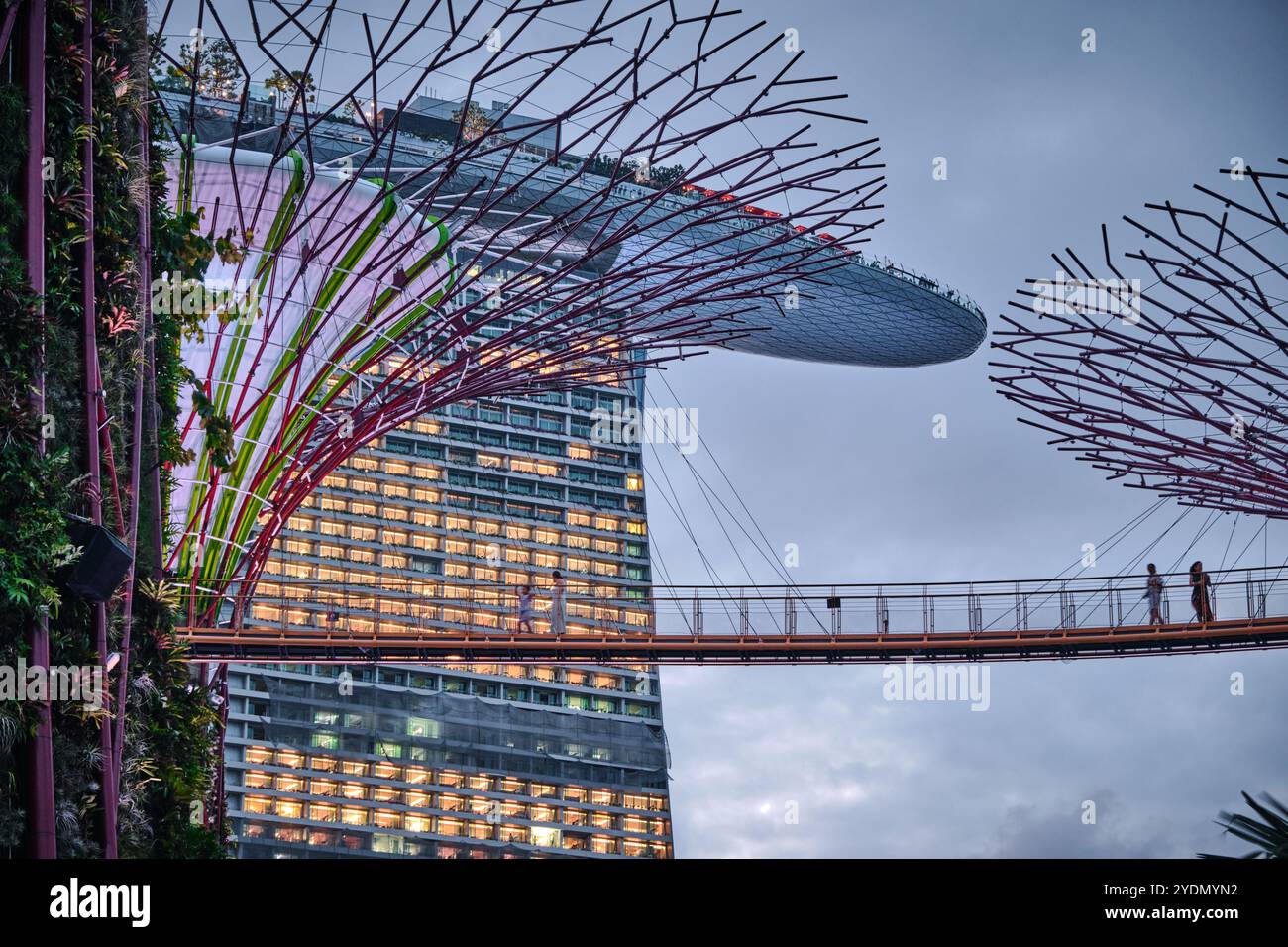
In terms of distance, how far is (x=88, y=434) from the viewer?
905 cm

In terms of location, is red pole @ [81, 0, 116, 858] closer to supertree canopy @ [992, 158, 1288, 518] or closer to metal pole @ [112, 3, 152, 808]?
metal pole @ [112, 3, 152, 808]

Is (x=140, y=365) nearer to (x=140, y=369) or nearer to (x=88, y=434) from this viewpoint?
(x=140, y=369)

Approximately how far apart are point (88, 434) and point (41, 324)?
938mm

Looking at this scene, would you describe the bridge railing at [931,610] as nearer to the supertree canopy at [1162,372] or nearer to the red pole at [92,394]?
the supertree canopy at [1162,372]

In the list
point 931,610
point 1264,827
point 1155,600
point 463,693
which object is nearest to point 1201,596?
point 1155,600

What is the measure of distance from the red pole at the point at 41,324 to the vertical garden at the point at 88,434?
0.08 ft

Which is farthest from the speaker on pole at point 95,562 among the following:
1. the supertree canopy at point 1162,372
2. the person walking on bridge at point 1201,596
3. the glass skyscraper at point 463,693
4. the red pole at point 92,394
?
the glass skyscraper at point 463,693

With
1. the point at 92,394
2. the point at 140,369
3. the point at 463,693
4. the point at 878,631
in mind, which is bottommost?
the point at 463,693

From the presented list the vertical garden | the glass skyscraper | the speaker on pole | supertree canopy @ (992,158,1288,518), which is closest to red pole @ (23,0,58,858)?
the vertical garden

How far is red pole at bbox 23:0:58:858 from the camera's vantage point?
8.02 m

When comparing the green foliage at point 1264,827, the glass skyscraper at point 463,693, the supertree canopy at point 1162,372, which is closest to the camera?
the green foliage at point 1264,827

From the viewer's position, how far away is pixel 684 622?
77.9ft

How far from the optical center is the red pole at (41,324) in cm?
802
